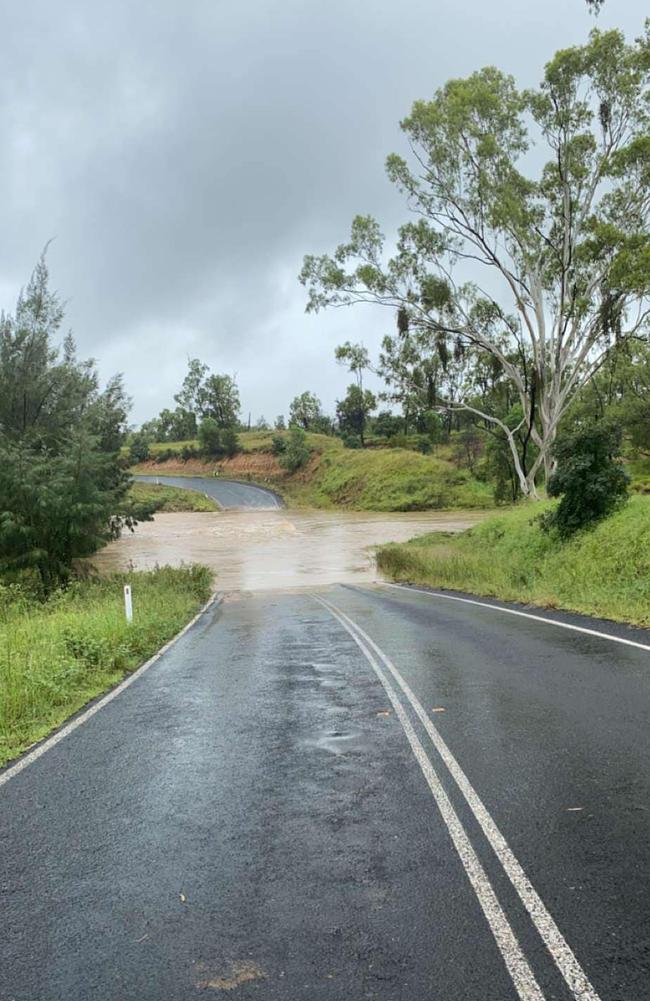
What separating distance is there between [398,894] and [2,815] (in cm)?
299

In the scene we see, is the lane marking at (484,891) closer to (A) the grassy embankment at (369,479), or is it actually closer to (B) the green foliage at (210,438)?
(A) the grassy embankment at (369,479)

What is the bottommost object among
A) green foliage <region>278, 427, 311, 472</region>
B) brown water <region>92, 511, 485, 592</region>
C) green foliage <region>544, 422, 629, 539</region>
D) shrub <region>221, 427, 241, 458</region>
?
brown water <region>92, 511, 485, 592</region>

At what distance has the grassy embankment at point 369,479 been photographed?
76250mm

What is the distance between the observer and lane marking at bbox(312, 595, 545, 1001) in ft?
10.0

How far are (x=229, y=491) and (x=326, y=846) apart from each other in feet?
300

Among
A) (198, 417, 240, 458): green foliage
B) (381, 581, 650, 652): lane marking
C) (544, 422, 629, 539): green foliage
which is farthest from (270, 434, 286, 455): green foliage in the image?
(544, 422, 629, 539): green foliage

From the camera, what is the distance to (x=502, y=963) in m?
3.18

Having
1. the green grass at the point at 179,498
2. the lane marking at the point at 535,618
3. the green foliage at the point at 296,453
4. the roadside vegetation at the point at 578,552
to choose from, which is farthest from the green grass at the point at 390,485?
the lane marking at the point at 535,618

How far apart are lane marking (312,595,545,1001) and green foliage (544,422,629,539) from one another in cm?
1645

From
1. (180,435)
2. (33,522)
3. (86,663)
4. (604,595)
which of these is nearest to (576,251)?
(604,595)

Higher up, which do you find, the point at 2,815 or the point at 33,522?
the point at 33,522

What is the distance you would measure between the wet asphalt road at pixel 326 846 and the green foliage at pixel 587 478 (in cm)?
1317

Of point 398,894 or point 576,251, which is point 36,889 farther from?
point 576,251

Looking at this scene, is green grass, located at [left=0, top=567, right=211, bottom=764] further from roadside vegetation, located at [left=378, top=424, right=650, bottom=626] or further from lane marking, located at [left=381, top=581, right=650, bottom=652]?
roadside vegetation, located at [left=378, top=424, right=650, bottom=626]
